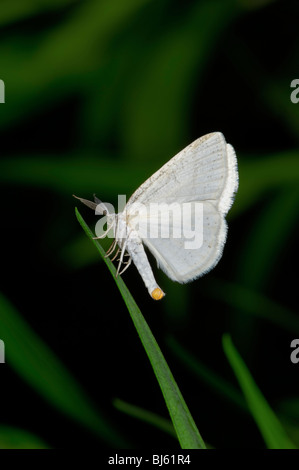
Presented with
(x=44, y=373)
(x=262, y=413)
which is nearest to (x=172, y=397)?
(x=262, y=413)

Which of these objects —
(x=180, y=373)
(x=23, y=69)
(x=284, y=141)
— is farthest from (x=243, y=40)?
(x=180, y=373)

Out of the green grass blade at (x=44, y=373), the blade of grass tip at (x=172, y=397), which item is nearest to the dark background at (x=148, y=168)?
the green grass blade at (x=44, y=373)

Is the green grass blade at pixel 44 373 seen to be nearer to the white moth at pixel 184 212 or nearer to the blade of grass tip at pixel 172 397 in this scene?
the white moth at pixel 184 212

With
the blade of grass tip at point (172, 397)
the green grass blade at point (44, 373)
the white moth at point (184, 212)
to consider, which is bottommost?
the blade of grass tip at point (172, 397)

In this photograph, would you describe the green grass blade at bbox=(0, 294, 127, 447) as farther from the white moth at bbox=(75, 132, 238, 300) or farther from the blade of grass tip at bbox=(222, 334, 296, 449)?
the blade of grass tip at bbox=(222, 334, 296, 449)

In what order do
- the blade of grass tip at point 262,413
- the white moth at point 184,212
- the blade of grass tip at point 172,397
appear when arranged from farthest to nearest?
1. the white moth at point 184,212
2. the blade of grass tip at point 262,413
3. the blade of grass tip at point 172,397

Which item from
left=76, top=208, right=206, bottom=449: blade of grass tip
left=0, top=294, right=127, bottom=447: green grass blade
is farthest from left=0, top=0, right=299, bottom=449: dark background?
left=76, top=208, right=206, bottom=449: blade of grass tip

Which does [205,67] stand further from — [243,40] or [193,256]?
[193,256]
